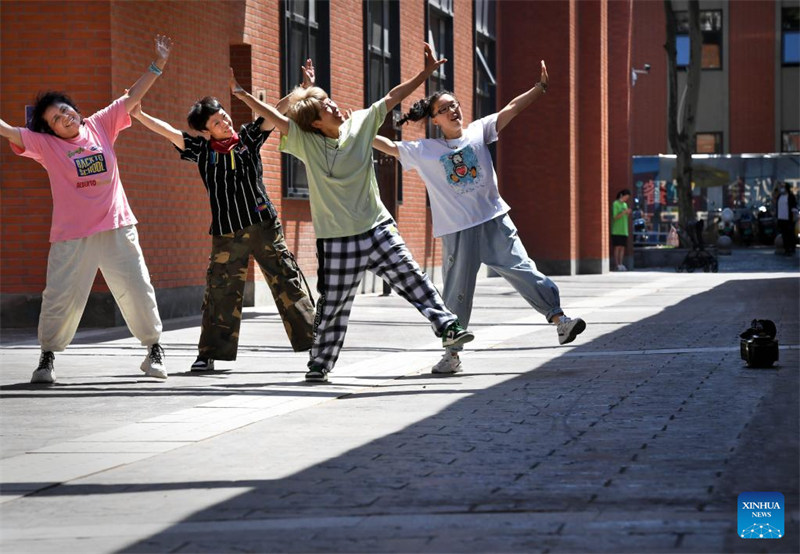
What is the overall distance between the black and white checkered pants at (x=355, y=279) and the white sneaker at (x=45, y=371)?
63.5 inches

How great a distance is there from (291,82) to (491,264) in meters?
9.88

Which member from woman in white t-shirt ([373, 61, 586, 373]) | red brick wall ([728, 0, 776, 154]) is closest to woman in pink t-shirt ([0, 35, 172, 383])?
woman in white t-shirt ([373, 61, 586, 373])

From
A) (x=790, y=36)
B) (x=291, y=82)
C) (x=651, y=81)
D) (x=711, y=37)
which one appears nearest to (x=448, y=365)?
(x=291, y=82)

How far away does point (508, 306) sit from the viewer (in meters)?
18.0

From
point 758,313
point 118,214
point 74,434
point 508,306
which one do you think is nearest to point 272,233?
point 118,214

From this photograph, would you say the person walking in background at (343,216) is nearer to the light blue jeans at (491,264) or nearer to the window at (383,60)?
the light blue jeans at (491,264)

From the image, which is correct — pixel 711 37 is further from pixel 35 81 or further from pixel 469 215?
pixel 469 215

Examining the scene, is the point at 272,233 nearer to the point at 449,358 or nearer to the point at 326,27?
the point at 449,358

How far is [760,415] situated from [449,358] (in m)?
2.93

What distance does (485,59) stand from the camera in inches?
1156

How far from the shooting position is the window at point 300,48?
18656 mm

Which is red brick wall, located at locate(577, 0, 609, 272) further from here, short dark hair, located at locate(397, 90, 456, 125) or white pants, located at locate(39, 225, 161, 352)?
white pants, located at locate(39, 225, 161, 352)

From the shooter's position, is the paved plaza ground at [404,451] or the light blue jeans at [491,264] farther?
the light blue jeans at [491,264]

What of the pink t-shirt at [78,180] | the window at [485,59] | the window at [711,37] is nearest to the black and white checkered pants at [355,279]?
the pink t-shirt at [78,180]
